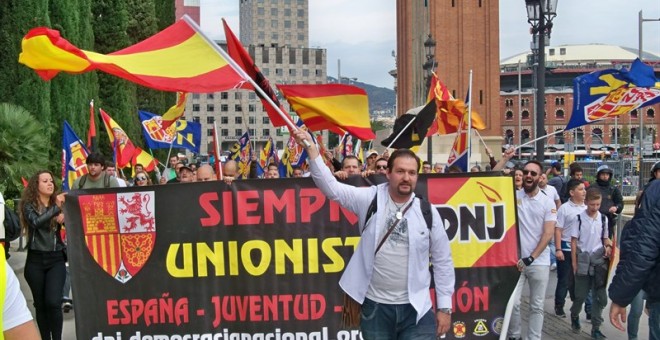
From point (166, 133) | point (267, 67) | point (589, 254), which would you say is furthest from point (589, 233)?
point (267, 67)

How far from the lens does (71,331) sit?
30.0 ft

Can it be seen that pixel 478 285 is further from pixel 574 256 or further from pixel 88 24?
pixel 88 24

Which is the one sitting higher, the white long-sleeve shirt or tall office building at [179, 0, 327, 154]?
tall office building at [179, 0, 327, 154]

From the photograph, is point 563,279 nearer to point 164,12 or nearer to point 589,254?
point 589,254

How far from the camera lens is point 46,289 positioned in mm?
7488

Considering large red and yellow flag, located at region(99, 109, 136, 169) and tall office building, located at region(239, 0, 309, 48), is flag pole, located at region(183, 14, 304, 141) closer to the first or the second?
large red and yellow flag, located at region(99, 109, 136, 169)

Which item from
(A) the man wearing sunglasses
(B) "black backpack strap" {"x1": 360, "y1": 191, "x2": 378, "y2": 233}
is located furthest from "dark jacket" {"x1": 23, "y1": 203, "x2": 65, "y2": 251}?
(A) the man wearing sunglasses

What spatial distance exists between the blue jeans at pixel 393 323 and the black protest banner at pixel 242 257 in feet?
6.71

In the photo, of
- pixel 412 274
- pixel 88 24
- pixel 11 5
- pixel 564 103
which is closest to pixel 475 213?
pixel 412 274

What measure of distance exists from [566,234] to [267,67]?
12788cm

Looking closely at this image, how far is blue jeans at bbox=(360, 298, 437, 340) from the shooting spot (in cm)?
507

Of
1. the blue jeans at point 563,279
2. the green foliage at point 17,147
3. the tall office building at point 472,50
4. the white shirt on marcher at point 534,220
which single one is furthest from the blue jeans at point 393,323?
the tall office building at point 472,50

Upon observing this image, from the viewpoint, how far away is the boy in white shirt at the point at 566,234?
9867mm

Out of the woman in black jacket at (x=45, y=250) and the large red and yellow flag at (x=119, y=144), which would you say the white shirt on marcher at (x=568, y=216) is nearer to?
the woman in black jacket at (x=45, y=250)
